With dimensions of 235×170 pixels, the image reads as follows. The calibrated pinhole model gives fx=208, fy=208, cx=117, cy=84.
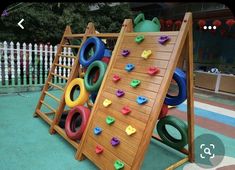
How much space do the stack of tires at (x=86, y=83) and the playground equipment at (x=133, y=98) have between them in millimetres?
121

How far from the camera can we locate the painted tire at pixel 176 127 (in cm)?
251

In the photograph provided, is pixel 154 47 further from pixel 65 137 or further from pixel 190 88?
pixel 65 137

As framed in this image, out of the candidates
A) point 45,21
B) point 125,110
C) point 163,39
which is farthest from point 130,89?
point 45,21

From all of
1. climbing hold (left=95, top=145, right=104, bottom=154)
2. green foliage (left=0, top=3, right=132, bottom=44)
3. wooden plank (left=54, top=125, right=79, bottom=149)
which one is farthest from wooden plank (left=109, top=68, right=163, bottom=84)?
green foliage (left=0, top=3, right=132, bottom=44)

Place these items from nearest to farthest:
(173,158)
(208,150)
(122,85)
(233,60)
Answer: (122,85)
(173,158)
(208,150)
(233,60)

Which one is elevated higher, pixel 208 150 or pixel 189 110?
pixel 189 110

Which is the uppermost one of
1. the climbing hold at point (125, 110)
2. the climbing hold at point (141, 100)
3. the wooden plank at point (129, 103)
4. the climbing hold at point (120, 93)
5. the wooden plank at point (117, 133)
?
the climbing hold at point (141, 100)

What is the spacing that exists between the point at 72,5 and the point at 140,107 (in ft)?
22.9

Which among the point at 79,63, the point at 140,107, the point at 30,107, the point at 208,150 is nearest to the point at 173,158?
the point at 208,150

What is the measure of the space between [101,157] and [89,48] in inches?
63.8

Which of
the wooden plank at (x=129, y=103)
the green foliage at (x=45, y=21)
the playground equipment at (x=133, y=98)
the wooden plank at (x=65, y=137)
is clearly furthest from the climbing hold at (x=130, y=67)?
the green foliage at (x=45, y=21)

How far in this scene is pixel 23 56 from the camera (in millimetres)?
5621

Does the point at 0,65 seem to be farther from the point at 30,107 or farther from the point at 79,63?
the point at 79,63

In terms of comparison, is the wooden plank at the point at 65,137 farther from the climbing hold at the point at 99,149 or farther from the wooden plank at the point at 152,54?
the wooden plank at the point at 152,54
